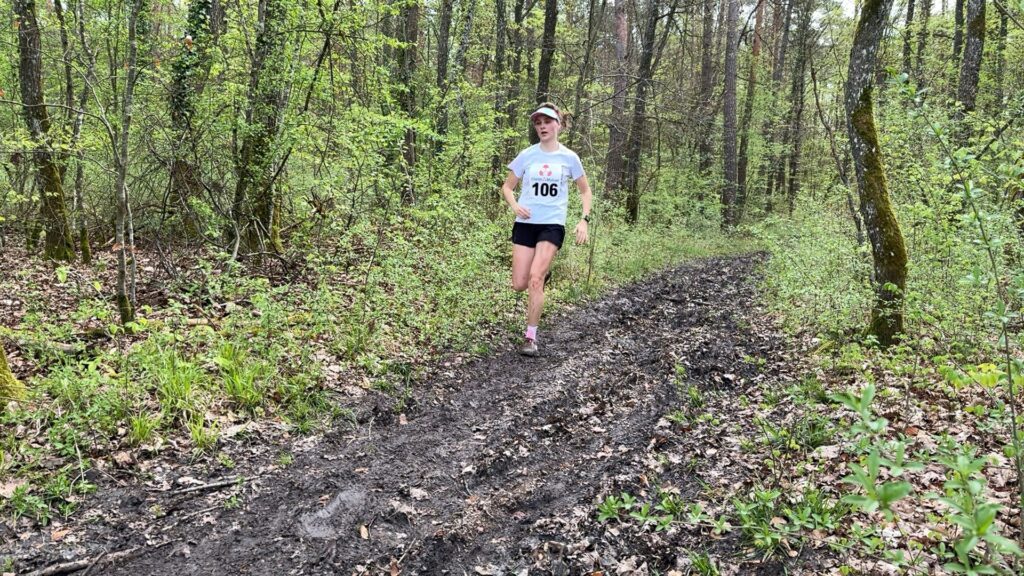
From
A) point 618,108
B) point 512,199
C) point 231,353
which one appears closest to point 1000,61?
point 618,108

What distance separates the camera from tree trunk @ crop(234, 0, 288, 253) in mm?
7070

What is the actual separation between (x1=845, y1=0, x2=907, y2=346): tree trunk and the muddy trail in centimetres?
107

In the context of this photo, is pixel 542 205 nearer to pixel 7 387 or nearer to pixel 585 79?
pixel 7 387

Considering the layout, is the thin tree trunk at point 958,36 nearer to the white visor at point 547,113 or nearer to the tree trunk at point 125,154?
the white visor at point 547,113

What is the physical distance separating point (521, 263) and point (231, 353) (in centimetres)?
292

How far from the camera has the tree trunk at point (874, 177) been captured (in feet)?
16.0

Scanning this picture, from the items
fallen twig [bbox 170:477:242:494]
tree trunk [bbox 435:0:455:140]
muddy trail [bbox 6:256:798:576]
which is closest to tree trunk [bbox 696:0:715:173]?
tree trunk [bbox 435:0:455:140]

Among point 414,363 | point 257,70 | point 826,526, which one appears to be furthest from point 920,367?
point 257,70

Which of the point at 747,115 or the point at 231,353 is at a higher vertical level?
the point at 747,115

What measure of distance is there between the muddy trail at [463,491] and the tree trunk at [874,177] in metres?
1.07

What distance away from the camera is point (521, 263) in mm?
6023

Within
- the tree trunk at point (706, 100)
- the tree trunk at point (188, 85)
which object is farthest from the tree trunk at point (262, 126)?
the tree trunk at point (706, 100)

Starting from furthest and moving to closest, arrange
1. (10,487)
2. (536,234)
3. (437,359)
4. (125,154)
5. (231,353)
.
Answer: (536,234) → (437,359) → (125,154) → (231,353) → (10,487)

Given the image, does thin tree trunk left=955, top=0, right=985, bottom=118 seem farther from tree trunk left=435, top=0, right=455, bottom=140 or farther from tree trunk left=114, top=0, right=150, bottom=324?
tree trunk left=114, top=0, right=150, bottom=324
